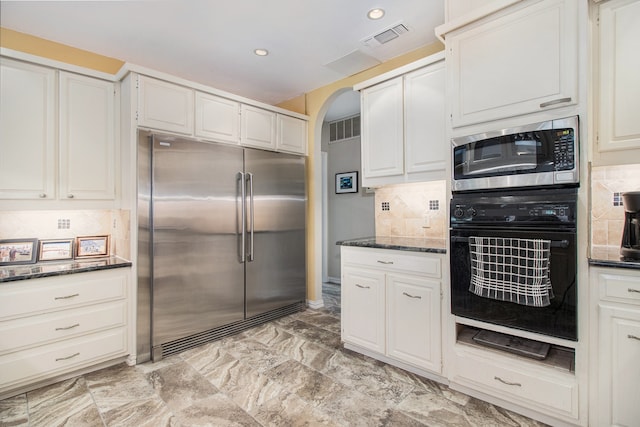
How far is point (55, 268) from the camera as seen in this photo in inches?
90.2

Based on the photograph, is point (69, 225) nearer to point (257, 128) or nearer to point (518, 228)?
point (257, 128)

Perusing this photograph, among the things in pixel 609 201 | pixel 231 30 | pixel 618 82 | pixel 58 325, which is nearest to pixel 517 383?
pixel 609 201

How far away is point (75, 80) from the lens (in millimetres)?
2496

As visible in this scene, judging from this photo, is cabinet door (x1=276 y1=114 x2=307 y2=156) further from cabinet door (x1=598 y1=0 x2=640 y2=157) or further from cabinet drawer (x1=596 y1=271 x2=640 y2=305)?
cabinet drawer (x1=596 y1=271 x2=640 y2=305)

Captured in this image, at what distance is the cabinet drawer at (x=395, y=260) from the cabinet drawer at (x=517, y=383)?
58cm

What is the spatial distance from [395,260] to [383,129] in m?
1.13

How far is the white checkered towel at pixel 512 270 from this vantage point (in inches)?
66.3

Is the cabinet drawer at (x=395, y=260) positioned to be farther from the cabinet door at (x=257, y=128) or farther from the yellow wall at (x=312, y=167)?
the cabinet door at (x=257, y=128)

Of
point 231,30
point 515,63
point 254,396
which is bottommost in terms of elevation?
point 254,396

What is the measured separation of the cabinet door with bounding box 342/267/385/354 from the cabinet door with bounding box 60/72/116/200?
216 cm

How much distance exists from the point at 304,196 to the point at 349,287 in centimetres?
148

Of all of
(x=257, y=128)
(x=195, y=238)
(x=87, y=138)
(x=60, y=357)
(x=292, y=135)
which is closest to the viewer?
(x=60, y=357)

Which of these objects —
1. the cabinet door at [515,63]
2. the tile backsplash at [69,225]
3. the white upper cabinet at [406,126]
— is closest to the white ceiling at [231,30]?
the white upper cabinet at [406,126]

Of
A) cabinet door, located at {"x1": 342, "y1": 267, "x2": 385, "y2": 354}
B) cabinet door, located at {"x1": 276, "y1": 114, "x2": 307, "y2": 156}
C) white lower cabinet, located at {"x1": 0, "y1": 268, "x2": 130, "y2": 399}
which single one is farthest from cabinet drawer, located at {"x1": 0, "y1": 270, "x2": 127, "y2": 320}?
cabinet door, located at {"x1": 276, "y1": 114, "x2": 307, "y2": 156}
